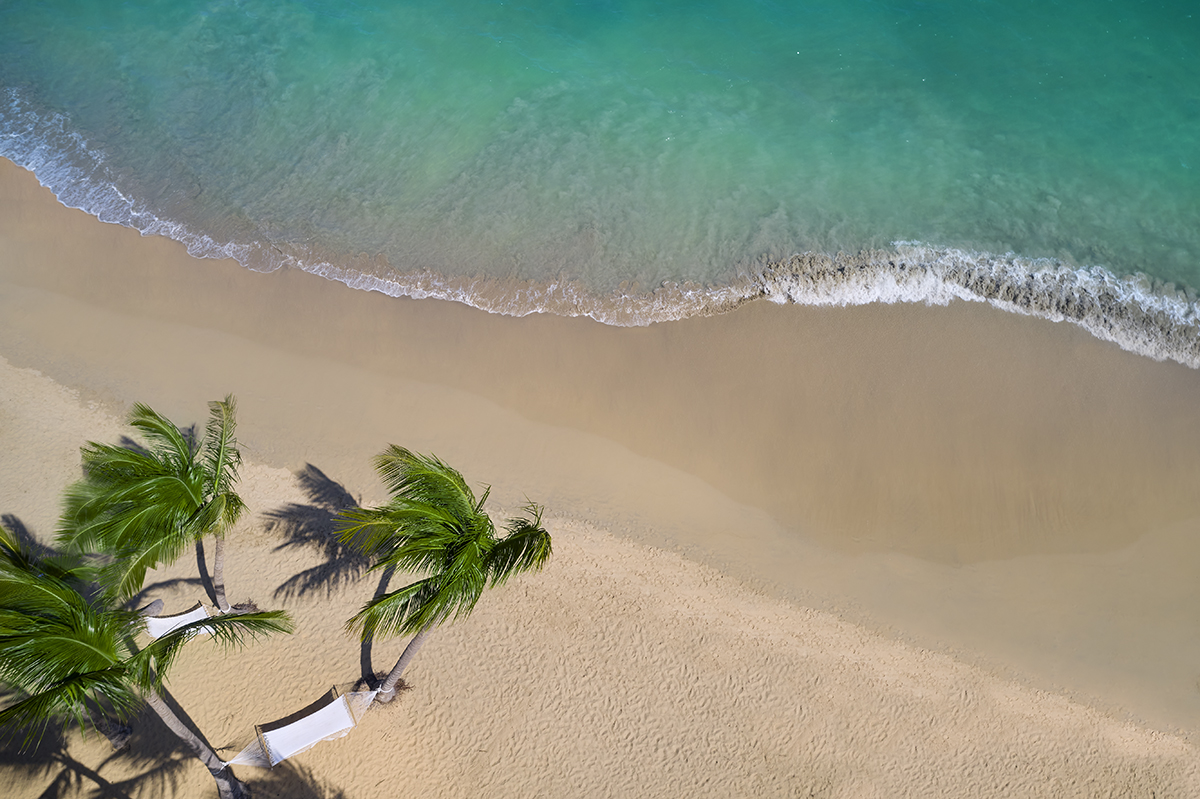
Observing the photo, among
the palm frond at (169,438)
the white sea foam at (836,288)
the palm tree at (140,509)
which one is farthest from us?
the white sea foam at (836,288)

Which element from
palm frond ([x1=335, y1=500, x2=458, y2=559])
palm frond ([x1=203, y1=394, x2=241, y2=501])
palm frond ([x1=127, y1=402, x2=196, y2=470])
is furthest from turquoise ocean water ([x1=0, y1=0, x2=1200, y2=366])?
palm frond ([x1=335, y1=500, x2=458, y2=559])

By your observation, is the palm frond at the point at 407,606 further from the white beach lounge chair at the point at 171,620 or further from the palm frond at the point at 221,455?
the white beach lounge chair at the point at 171,620

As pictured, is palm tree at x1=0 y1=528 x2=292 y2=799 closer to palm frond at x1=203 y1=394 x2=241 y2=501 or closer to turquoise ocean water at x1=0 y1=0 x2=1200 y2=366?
palm frond at x1=203 y1=394 x2=241 y2=501

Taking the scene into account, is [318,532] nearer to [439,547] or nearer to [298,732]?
[298,732]

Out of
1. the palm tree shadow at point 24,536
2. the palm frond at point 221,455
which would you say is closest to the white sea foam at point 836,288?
the palm frond at point 221,455

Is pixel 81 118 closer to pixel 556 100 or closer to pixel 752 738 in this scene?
pixel 556 100

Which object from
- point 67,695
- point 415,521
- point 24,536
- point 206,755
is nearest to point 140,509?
point 67,695
